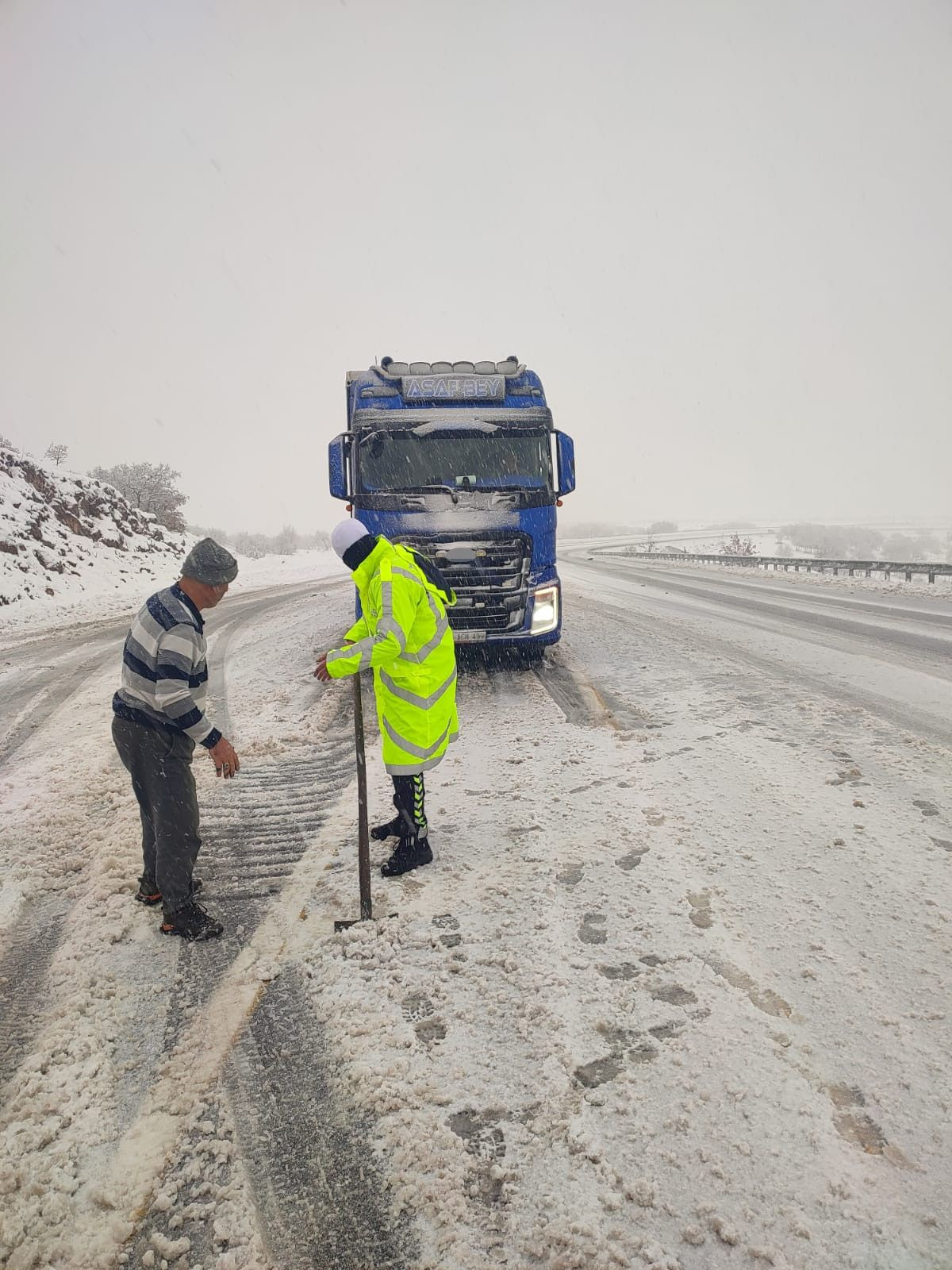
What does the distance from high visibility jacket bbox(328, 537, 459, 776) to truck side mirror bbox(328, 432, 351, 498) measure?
3.79 metres

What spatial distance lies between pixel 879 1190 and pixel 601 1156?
2.30 ft

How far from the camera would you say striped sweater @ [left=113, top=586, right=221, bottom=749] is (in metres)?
2.81

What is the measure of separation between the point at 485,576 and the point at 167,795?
4.18m

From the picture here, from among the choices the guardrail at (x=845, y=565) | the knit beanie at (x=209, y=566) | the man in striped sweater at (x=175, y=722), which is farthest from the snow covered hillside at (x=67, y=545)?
the guardrail at (x=845, y=565)

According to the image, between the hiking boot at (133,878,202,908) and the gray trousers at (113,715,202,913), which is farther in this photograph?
the hiking boot at (133,878,202,908)

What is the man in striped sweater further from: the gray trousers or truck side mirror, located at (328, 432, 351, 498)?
truck side mirror, located at (328, 432, 351, 498)

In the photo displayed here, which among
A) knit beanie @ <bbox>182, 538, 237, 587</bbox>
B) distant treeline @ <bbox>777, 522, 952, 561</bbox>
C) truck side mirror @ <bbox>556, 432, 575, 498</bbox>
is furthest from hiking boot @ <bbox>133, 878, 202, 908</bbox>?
distant treeline @ <bbox>777, 522, 952, 561</bbox>

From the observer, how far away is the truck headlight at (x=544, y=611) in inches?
271

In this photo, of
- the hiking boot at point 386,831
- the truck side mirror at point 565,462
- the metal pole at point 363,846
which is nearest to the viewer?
the metal pole at point 363,846

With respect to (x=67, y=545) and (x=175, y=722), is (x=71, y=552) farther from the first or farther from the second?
(x=175, y=722)

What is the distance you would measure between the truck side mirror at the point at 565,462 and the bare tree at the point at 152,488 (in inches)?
Answer: 1053

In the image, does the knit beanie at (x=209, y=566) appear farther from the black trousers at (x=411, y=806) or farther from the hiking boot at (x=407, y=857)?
the hiking boot at (x=407, y=857)

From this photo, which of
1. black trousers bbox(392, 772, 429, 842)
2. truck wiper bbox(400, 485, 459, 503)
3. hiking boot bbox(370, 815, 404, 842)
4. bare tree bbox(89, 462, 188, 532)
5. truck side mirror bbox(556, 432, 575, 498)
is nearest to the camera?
black trousers bbox(392, 772, 429, 842)

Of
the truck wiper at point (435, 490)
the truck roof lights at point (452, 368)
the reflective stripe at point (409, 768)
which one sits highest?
the truck roof lights at point (452, 368)
